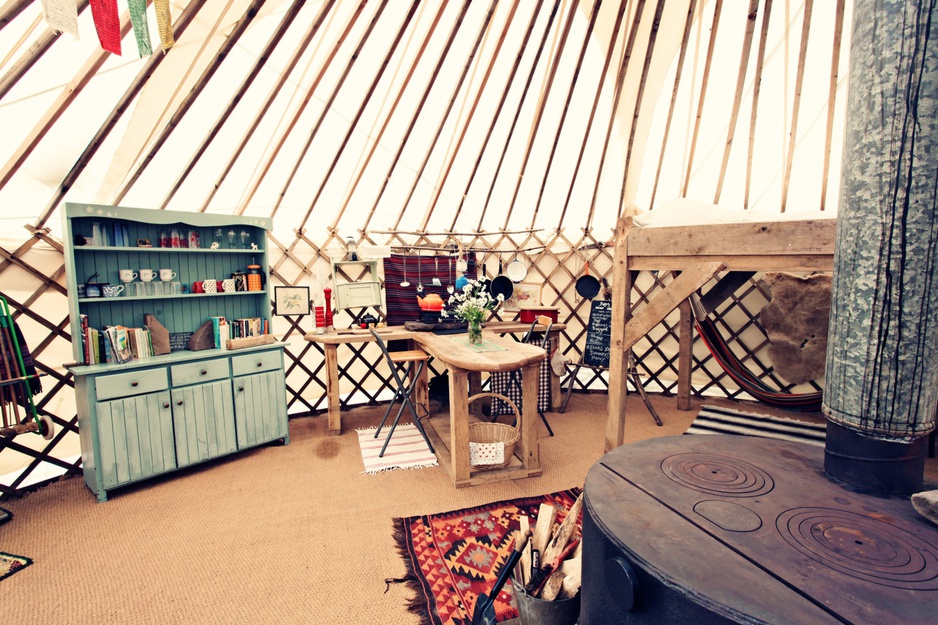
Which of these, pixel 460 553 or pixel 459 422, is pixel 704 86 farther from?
pixel 460 553

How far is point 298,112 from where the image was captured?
2.90 metres

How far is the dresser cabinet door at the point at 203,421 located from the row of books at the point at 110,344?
0.33m

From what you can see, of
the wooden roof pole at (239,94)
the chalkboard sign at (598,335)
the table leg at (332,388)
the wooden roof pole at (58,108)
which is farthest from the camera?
the chalkboard sign at (598,335)

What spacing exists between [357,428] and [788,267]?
2991 mm

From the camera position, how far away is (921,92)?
1.01 m

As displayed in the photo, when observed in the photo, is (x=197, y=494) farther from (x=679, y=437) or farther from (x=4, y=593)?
(x=679, y=437)

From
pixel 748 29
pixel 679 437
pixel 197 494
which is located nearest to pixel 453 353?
pixel 679 437

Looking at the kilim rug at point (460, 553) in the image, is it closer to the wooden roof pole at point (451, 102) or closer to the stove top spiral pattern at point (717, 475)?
the stove top spiral pattern at point (717, 475)

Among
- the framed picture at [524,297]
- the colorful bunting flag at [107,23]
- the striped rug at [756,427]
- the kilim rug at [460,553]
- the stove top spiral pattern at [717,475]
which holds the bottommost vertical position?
the kilim rug at [460,553]

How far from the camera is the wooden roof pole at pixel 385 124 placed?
275cm

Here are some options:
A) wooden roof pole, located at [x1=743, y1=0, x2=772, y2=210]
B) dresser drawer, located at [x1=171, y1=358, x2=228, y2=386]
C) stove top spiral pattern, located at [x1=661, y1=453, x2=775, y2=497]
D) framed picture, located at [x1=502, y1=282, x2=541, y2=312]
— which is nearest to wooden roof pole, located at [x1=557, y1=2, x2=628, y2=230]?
framed picture, located at [x1=502, y1=282, x2=541, y2=312]

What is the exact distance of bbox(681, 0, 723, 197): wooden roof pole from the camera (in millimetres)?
2861

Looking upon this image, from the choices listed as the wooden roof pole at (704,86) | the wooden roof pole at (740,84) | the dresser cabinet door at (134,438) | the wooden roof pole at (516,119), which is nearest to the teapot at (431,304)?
the wooden roof pole at (516,119)

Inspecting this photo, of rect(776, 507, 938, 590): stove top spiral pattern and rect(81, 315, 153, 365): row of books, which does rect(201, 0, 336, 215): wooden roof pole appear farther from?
rect(776, 507, 938, 590): stove top spiral pattern
